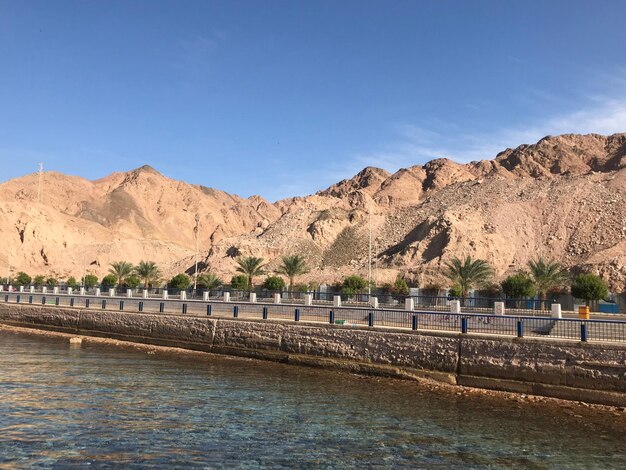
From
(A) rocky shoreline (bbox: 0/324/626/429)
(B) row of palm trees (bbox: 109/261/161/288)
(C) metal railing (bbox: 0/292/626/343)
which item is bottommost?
(A) rocky shoreline (bbox: 0/324/626/429)

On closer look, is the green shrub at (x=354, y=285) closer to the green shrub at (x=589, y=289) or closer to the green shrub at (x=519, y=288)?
the green shrub at (x=519, y=288)

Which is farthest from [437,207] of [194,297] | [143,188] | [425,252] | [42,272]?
[143,188]

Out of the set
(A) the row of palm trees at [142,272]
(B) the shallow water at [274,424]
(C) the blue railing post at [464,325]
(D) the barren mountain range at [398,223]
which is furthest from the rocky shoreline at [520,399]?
(D) the barren mountain range at [398,223]

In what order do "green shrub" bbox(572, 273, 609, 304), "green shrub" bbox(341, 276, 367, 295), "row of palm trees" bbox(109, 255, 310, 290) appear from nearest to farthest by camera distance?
"green shrub" bbox(572, 273, 609, 304) < "green shrub" bbox(341, 276, 367, 295) < "row of palm trees" bbox(109, 255, 310, 290)

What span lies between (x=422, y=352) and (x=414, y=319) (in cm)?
160

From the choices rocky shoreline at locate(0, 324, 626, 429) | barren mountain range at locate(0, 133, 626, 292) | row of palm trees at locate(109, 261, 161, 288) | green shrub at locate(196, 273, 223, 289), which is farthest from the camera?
barren mountain range at locate(0, 133, 626, 292)

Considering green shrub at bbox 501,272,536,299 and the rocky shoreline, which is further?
green shrub at bbox 501,272,536,299

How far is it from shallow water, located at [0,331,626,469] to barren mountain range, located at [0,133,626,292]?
5420cm

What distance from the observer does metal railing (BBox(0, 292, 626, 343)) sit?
18391 millimetres

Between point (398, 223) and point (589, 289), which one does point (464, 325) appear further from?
point (398, 223)

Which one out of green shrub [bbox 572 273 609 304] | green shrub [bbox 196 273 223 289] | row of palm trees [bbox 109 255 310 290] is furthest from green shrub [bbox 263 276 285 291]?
green shrub [bbox 572 273 609 304]

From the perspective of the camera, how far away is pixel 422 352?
2075 cm

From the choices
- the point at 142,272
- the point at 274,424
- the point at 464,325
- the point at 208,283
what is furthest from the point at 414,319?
the point at 142,272

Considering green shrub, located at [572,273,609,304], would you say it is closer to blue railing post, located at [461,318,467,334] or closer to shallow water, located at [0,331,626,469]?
blue railing post, located at [461,318,467,334]
